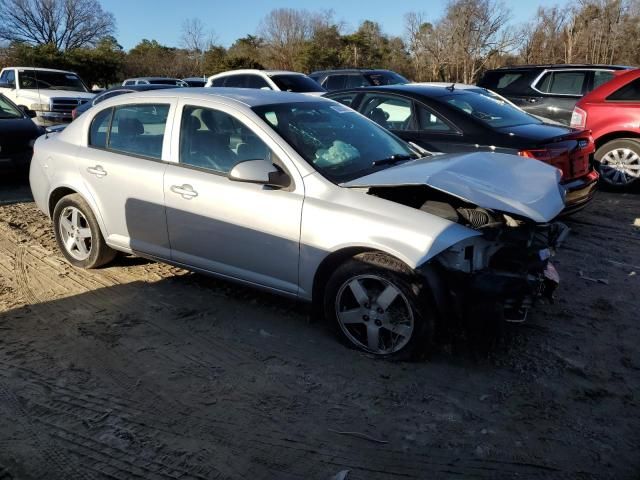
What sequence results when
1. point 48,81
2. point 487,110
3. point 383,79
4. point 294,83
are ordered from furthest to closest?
point 48,81
point 383,79
point 294,83
point 487,110

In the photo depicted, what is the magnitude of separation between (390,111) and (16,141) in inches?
246

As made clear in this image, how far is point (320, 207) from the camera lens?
370 centimetres

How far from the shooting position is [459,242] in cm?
338

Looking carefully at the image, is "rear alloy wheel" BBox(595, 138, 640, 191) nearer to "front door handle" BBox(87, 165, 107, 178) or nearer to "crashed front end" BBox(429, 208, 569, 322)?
"crashed front end" BBox(429, 208, 569, 322)

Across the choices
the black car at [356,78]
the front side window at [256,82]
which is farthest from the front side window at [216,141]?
the black car at [356,78]

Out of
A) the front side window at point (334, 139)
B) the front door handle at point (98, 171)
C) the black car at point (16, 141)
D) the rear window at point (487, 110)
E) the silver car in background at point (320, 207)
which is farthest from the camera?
the black car at point (16, 141)

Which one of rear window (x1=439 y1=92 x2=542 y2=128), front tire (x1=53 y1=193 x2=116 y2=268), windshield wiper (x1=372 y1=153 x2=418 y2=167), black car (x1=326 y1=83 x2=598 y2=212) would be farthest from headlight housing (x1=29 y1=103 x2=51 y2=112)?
windshield wiper (x1=372 y1=153 x2=418 y2=167)

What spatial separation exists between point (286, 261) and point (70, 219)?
258cm

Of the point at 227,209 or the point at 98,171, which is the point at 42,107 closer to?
the point at 98,171

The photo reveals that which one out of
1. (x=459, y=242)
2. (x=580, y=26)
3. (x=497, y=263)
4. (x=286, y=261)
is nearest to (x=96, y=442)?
(x=286, y=261)

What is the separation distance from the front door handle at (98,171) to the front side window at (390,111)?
340 centimetres

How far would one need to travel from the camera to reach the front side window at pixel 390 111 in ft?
21.7

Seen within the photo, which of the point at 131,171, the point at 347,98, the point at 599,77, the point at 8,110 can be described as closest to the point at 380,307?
the point at 131,171

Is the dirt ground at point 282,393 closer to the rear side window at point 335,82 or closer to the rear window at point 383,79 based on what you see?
the rear window at point 383,79
